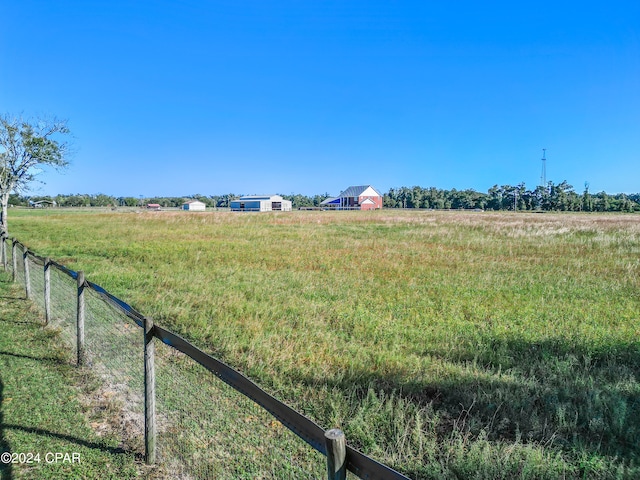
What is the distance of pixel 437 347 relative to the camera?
603 centimetres

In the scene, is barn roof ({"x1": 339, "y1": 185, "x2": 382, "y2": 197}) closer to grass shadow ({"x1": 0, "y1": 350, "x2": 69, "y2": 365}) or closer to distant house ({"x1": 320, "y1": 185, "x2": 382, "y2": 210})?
distant house ({"x1": 320, "y1": 185, "x2": 382, "y2": 210})

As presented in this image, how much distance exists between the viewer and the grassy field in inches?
141

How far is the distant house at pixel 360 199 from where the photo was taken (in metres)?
99.4

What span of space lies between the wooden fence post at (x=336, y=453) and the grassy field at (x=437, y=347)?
2.07m

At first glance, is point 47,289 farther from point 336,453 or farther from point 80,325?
point 336,453

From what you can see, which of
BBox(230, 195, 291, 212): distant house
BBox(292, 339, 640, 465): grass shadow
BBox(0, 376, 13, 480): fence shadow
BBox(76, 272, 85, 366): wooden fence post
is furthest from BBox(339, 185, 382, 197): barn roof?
BBox(0, 376, 13, 480): fence shadow

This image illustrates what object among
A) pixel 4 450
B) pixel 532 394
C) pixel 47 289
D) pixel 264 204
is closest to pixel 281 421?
pixel 4 450

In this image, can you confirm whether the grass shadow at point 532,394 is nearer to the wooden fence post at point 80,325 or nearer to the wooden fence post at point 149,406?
the wooden fence post at point 149,406

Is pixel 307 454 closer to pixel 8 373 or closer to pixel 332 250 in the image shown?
pixel 8 373

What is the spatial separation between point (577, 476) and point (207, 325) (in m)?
5.86

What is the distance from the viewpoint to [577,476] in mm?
3180

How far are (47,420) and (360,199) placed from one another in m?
99.8

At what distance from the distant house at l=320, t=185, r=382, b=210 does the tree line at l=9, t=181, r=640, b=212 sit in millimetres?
20625

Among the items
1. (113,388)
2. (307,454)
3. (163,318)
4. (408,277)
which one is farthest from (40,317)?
(408,277)
